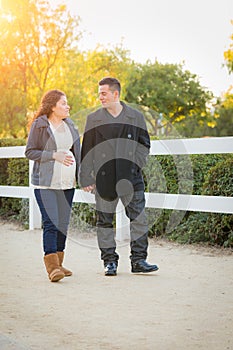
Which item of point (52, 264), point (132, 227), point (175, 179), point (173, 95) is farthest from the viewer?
point (173, 95)

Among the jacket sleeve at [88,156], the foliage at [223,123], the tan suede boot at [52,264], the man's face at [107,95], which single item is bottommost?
the tan suede boot at [52,264]

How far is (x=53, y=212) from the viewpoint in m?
6.05

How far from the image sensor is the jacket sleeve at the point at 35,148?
237 inches

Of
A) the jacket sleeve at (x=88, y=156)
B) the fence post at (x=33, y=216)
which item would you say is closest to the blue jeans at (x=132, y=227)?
the jacket sleeve at (x=88, y=156)

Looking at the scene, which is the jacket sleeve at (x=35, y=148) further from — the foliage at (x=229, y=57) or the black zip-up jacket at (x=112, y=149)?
the foliage at (x=229, y=57)

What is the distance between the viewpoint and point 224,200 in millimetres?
7137

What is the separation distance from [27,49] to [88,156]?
2690 cm

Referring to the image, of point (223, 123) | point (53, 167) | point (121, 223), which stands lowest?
point (121, 223)

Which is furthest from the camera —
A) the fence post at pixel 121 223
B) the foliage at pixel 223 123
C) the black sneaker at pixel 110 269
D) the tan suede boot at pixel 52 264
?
the foliage at pixel 223 123

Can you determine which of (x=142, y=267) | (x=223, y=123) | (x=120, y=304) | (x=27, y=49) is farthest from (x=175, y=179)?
(x=223, y=123)

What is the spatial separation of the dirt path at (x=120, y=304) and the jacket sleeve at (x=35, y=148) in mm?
1056

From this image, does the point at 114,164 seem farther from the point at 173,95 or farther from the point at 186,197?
the point at 173,95

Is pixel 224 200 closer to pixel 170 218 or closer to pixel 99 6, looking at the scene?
pixel 170 218

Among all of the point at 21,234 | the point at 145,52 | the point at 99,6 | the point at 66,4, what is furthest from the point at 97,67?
the point at 21,234
